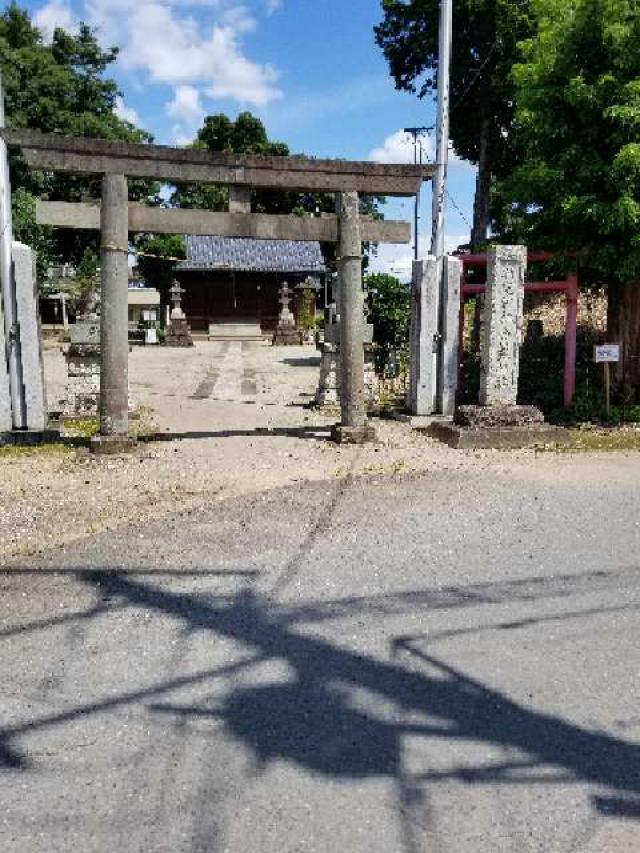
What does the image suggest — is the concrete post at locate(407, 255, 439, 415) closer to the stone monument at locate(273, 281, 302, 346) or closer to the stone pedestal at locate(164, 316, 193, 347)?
the stone pedestal at locate(164, 316, 193, 347)

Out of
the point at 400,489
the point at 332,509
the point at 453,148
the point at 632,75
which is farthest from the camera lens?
the point at 453,148

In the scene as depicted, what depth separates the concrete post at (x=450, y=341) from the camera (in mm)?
11672

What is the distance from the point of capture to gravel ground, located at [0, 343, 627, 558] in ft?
20.8

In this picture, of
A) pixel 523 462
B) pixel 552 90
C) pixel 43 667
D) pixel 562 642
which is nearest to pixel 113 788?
pixel 43 667

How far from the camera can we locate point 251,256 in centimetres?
3378

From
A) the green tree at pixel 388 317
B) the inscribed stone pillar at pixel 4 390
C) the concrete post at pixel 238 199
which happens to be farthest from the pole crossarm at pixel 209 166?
the green tree at pixel 388 317

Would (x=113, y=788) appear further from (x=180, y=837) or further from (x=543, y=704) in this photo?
(x=543, y=704)

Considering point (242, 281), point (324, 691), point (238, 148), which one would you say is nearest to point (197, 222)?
point (324, 691)

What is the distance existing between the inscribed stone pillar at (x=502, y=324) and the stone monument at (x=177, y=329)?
854 inches

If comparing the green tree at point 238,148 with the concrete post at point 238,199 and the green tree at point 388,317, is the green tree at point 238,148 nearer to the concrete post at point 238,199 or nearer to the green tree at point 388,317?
the green tree at point 388,317

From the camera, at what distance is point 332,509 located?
6594 millimetres

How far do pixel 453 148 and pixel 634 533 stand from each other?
18721 mm

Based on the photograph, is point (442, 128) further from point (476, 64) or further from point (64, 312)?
point (64, 312)

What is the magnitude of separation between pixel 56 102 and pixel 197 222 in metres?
28.9
